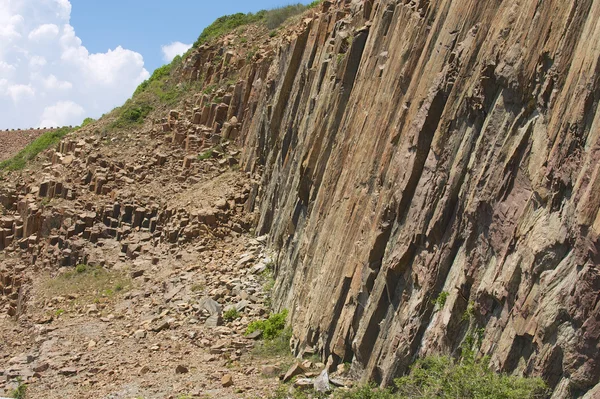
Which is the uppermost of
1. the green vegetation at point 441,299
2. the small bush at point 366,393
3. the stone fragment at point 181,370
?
the green vegetation at point 441,299

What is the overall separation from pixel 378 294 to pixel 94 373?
920cm

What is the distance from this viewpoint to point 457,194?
1310cm

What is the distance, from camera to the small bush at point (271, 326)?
2006 cm

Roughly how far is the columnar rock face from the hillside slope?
0.03 m

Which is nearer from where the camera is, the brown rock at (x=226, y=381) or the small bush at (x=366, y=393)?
the small bush at (x=366, y=393)

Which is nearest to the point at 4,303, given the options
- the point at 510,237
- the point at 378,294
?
the point at 378,294

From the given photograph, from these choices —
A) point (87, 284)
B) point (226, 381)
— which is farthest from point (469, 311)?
point (87, 284)

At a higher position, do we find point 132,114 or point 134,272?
point 132,114

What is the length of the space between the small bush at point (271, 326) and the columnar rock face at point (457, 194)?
0.51m

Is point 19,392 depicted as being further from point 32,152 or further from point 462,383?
point 32,152

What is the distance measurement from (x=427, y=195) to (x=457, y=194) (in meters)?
0.84

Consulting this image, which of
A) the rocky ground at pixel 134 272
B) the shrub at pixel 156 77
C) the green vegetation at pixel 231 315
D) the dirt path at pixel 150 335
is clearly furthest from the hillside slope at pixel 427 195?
the shrub at pixel 156 77

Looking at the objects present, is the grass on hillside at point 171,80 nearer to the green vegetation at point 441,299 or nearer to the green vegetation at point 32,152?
the green vegetation at point 32,152

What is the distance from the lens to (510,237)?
11.2 meters
